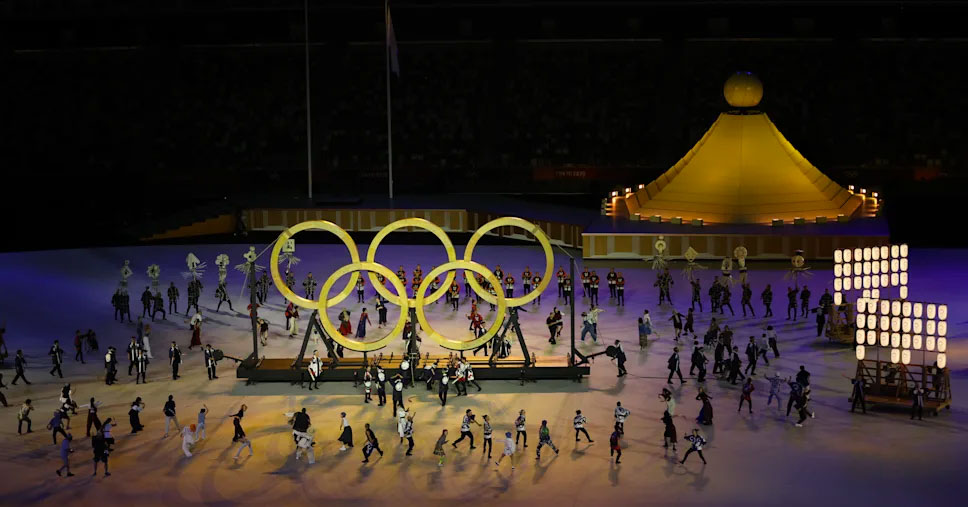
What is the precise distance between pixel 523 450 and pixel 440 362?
614 centimetres

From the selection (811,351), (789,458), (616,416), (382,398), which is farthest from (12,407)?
(811,351)

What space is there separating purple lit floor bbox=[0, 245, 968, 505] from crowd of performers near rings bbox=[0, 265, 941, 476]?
341mm

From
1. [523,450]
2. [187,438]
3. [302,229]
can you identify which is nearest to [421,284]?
[302,229]

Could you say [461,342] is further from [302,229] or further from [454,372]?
[302,229]

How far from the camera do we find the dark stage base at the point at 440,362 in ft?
112

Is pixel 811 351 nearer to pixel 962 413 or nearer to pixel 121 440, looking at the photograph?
pixel 962 413

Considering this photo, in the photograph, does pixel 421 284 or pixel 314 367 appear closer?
pixel 314 367

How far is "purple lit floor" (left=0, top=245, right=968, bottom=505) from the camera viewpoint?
26.9m

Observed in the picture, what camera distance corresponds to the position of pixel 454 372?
109 feet

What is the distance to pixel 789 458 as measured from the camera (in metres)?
28.5

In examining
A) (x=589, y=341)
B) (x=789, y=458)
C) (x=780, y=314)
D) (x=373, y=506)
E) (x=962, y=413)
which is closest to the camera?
(x=373, y=506)

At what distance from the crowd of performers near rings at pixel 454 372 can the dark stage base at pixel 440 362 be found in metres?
0.40

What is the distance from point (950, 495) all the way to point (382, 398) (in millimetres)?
13736

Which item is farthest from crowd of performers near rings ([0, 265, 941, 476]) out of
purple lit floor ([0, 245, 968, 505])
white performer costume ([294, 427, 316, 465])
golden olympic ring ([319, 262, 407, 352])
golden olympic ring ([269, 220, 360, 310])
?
golden olympic ring ([269, 220, 360, 310])
